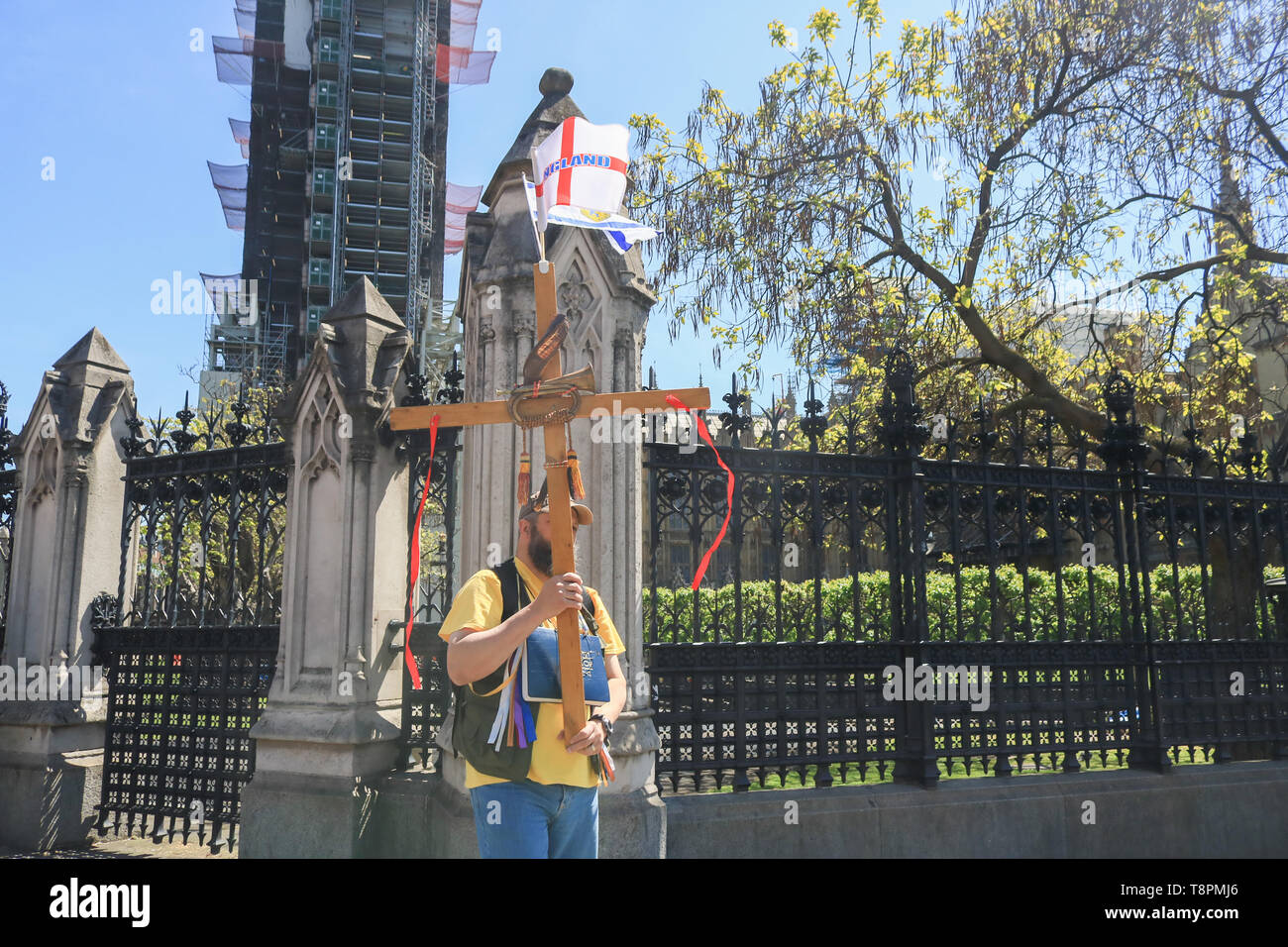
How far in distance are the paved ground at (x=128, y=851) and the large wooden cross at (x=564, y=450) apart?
4684 millimetres

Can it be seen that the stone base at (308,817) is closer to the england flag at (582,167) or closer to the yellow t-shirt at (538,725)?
the yellow t-shirt at (538,725)

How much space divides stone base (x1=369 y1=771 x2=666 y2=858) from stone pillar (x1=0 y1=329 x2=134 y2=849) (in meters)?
3.24

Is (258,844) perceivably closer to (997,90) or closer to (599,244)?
(599,244)

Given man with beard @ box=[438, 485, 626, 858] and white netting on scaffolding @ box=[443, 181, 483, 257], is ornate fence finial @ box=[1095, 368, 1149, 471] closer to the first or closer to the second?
man with beard @ box=[438, 485, 626, 858]

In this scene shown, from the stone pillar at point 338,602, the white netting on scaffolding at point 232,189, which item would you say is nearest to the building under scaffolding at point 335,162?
the white netting on scaffolding at point 232,189

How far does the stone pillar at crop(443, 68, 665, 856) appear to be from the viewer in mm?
5270

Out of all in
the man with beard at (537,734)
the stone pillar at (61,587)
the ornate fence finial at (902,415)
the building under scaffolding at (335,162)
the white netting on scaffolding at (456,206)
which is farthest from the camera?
the white netting on scaffolding at (456,206)

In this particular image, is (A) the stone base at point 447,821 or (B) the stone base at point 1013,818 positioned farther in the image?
(B) the stone base at point 1013,818

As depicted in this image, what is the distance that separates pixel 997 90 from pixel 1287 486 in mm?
5391

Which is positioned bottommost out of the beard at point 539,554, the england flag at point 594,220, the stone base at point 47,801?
the stone base at point 47,801

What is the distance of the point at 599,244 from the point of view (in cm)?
575

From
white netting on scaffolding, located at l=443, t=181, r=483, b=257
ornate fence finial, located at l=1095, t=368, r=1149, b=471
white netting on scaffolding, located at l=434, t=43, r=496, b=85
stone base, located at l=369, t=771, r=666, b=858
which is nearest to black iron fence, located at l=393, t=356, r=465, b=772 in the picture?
stone base, located at l=369, t=771, r=666, b=858

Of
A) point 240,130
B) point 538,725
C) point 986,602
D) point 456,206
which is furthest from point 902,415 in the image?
point 240,130

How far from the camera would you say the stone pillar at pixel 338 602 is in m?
5.66
